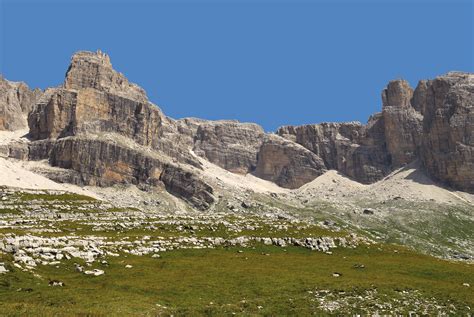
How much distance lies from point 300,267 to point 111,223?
38.5 metres

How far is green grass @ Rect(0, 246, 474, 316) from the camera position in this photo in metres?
39.5

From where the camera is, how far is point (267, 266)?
60812 millimetres

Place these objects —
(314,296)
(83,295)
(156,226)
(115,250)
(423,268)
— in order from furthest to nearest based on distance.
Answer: (156,226)
(423,268)
(115,250)
(314,296)
(83,295)

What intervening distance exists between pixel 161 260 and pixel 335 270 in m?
19.9

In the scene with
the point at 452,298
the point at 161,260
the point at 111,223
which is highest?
the point at 111,223

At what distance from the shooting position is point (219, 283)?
164ft

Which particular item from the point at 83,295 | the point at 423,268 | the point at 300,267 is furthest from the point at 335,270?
the point at 83,295

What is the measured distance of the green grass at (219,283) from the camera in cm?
3953

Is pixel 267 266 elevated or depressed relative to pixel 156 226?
depressed

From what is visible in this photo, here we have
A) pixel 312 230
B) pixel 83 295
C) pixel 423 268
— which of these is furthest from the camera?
pixel 312 230

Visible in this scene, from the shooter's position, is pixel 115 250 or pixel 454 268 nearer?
pixel 115 250

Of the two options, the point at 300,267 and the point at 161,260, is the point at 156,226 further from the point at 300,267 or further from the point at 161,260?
the point at 300,267

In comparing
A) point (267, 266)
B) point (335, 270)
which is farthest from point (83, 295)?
point (335, 270)

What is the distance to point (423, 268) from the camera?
67.6 meters
